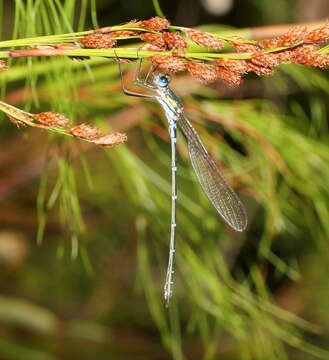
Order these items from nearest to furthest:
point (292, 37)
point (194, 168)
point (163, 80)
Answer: point (292, 37) → point (163, 80) → point (194, 168)

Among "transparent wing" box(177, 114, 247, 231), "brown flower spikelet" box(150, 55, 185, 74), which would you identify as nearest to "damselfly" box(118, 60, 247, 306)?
"transparent wing" box(177, 114, 247, 231)

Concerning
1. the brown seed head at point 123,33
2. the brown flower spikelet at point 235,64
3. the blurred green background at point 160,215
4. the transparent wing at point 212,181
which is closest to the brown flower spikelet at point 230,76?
the brown flower spikelet at point 235,64

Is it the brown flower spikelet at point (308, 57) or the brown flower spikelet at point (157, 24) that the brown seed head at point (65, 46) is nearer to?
the brown flower spikelet at point (157, 24)

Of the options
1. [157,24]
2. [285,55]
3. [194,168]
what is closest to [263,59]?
[285,55]

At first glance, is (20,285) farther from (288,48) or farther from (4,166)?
(288,48)

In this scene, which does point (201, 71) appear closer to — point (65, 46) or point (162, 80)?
point (65, 46)

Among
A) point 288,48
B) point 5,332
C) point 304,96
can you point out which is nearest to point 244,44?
point 288,48
